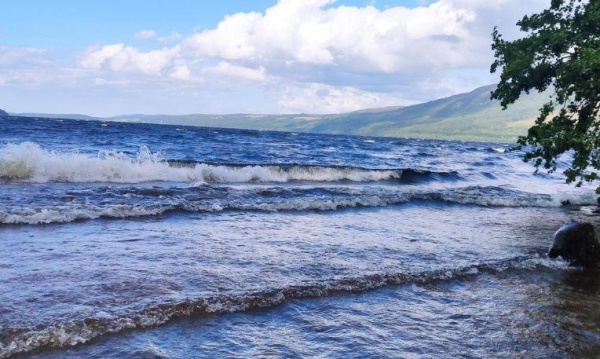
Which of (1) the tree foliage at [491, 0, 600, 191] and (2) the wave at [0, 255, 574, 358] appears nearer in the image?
(2) the wave at [0, 255, 574, 358]

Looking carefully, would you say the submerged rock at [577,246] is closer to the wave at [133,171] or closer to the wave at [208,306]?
the wave at [208,306]

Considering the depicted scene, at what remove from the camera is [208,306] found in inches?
287

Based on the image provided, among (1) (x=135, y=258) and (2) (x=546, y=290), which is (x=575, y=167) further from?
(1) (x=135, y=258)

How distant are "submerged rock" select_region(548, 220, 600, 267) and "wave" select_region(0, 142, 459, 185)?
56.3 feet

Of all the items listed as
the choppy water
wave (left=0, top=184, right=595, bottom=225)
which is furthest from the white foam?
wave (left=0, top=184, right=595, bottom=225)

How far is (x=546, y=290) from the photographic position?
9375mm

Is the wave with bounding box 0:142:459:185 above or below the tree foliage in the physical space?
below

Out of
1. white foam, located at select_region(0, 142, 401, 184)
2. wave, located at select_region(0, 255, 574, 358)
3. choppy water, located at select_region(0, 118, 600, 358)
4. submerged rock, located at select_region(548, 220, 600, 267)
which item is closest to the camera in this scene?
wave, located at select_region(0, 255, 574, 358)

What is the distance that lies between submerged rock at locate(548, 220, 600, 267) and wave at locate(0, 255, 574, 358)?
2.52 ft

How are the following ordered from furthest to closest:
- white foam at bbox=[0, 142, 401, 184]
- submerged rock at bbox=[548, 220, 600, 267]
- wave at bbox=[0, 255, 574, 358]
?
1. white foam at bbox=[0, 142, 401, 184]
2. submerged rock at bbox=[548, 220, 600, 267]
3. wave at bbox=[0, 255, 574, 358]

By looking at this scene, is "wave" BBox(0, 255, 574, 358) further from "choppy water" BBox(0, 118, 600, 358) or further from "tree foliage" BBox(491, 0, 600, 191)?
"tree foliage" BBox(491, 0, 600, 191)

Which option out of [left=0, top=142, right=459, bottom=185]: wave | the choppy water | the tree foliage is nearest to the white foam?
[left=0, top=142, right=459, bottom=185]: wave

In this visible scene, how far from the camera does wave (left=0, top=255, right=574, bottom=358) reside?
19.0 ft

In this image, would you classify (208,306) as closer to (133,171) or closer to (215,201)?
(215,201)
